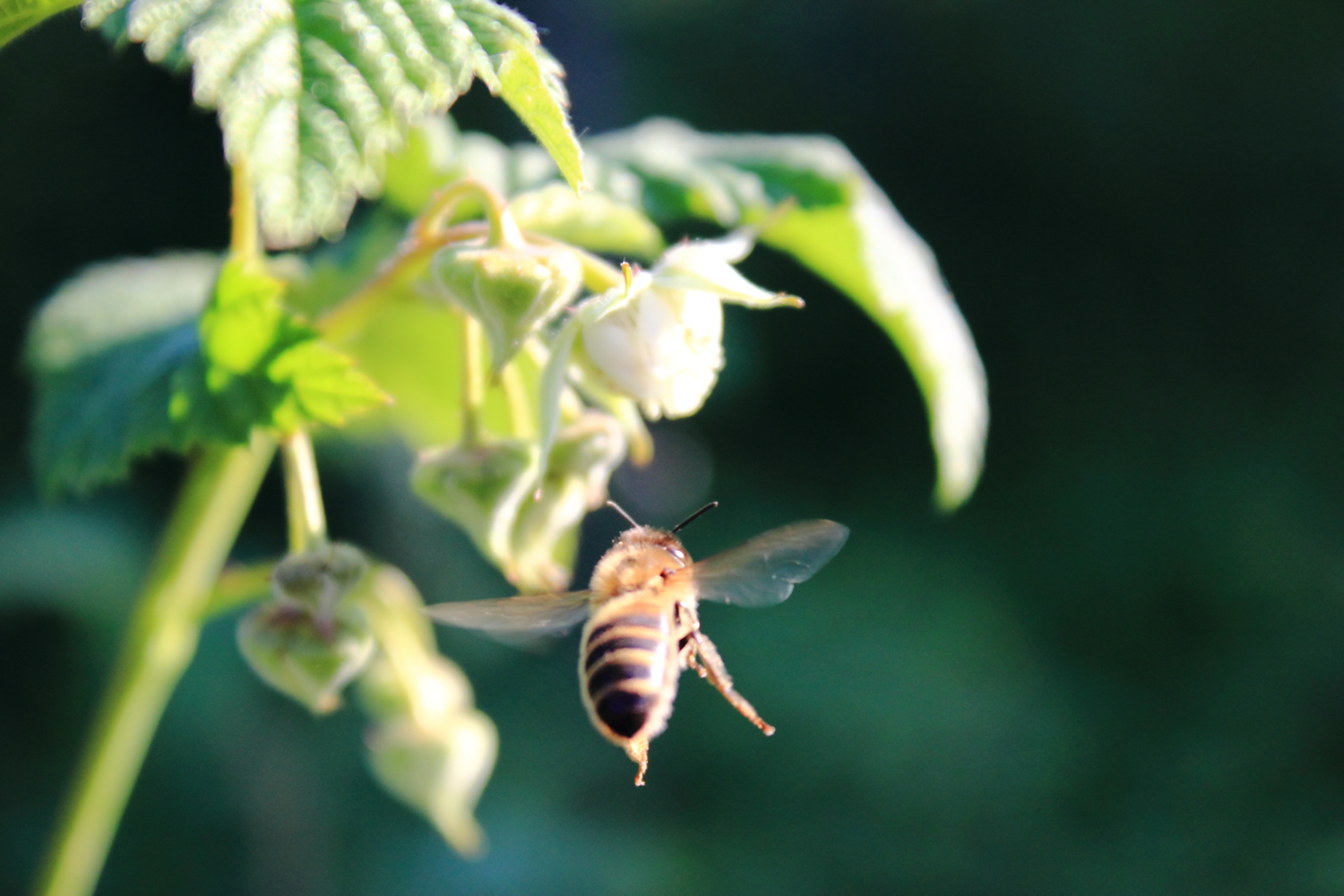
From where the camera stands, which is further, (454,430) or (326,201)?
(454,430)

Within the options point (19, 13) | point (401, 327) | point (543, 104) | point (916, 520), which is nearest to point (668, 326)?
point (543, 104)

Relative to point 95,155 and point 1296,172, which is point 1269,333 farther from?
point 95,155

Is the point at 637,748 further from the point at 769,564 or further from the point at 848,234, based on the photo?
the point at 848,234

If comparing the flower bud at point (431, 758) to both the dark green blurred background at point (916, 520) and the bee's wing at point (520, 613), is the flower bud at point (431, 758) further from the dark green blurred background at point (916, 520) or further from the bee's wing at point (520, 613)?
the dark green blurred background at point (916, 520)

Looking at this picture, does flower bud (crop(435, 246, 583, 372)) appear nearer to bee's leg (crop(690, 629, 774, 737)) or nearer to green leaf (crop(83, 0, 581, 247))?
green leaf (crop(83, 0, 581, 247))

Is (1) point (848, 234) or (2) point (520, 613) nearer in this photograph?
(2) point (520, 613)

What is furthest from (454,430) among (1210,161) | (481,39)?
(1210,161)
